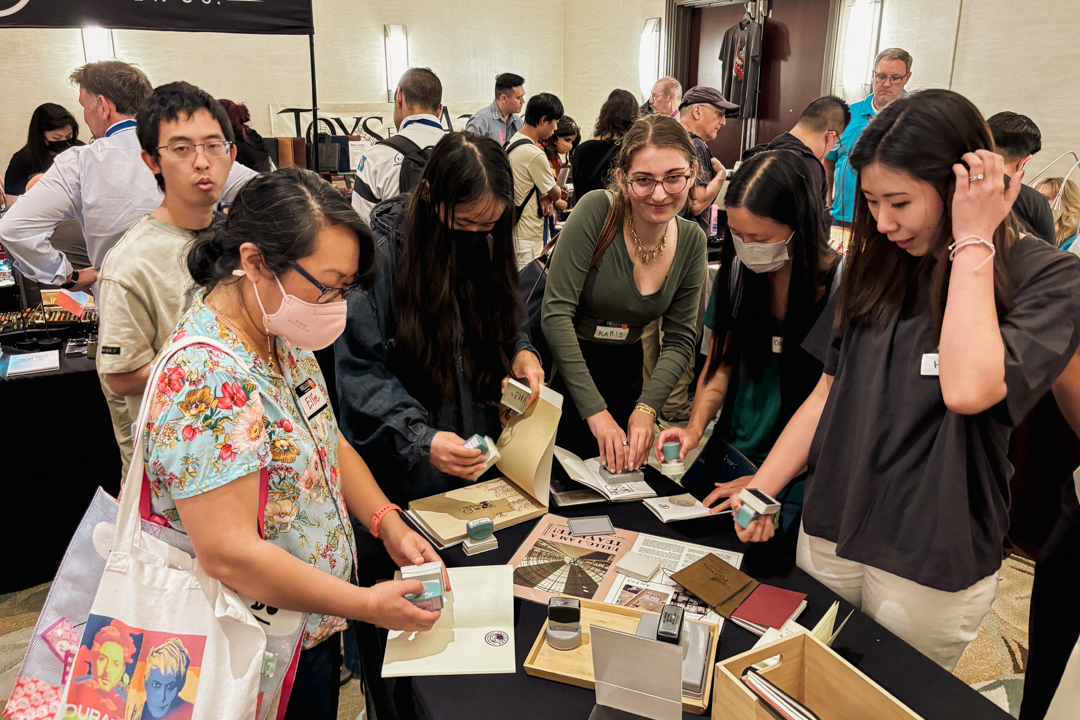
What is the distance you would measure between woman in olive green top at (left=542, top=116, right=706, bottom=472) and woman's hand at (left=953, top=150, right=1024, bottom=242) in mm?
866

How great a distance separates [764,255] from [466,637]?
1105mm

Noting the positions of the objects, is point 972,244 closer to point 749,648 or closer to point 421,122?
point 749,648

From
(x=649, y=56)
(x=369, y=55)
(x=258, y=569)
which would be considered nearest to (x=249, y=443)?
(x=258, y=569)

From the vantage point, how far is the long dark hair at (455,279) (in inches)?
65.6

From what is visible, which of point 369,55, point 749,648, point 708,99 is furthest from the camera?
point 369,55

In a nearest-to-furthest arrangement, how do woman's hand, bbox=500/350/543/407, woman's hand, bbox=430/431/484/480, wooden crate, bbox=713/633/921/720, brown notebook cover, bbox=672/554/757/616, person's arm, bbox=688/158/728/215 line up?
wooden crate, bbox=713/633/921/720 → brown notebook cover, bbox=672/554/757/616 → woman's hand, bbox=430/431/484/480 → woman's hand, bbox=500/350/543/407 → person's arm, bbox=688/158/728/215

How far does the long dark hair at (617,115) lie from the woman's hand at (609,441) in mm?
3408

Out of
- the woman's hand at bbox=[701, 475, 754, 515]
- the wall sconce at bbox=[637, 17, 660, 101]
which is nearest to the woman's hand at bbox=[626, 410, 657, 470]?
the woman's hand at bbox=[701, 475, 754, 515]

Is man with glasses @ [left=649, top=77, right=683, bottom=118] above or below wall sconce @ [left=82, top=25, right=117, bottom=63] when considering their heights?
below

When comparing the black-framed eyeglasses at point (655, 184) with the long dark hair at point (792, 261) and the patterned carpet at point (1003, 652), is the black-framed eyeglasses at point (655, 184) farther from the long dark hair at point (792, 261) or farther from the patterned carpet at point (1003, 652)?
the patterned carpet at point (1003, 652)

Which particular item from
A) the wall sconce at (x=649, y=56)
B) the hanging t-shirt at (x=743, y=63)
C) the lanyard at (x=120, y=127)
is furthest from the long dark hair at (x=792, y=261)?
the wall sconce at (x=649, y=56)

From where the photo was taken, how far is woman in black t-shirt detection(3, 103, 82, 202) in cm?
468

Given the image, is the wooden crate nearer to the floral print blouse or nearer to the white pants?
the white pants

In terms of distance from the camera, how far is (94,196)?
261cm
